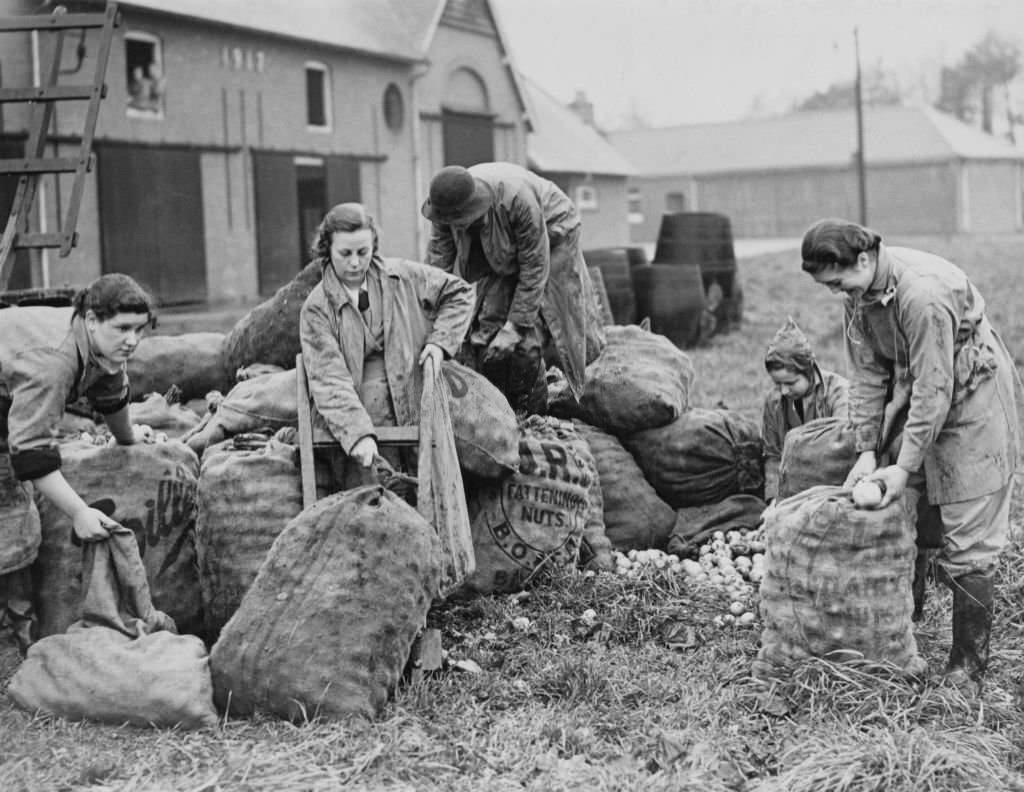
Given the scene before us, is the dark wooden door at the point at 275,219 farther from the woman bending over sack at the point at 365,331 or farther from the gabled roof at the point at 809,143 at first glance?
the gabled roof at the point at 809,143

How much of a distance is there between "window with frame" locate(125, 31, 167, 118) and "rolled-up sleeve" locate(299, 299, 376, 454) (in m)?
14.7

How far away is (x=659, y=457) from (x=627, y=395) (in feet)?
1.16

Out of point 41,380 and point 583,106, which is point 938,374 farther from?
point 583,106

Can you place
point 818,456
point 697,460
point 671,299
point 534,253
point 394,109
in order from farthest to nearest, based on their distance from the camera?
point 394,109
point 671,299
point 697,460
point 534,253
point 818,456

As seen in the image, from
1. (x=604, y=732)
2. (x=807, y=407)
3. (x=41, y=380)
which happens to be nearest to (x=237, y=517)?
(x=41, y=380)

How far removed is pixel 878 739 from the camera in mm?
3809

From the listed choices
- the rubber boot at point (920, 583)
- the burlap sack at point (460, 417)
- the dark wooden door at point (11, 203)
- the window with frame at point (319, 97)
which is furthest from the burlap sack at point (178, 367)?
the window with frame at point (319, 97)

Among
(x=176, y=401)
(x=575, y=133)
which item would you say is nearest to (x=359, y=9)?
(x=575, y=133)

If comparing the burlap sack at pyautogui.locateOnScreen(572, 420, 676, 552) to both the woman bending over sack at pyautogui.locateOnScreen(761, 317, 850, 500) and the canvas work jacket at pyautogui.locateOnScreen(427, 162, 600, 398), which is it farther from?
the woman bending over sack at pyautogui.locateOnScreen(761, 317, 850, 500)

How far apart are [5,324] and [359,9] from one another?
20740 millimetres

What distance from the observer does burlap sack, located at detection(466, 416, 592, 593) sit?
543 cm

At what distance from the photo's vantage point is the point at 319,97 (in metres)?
22.4

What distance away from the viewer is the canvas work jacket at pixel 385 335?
4742 millimetres

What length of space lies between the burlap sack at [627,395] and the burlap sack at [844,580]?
2193mm
